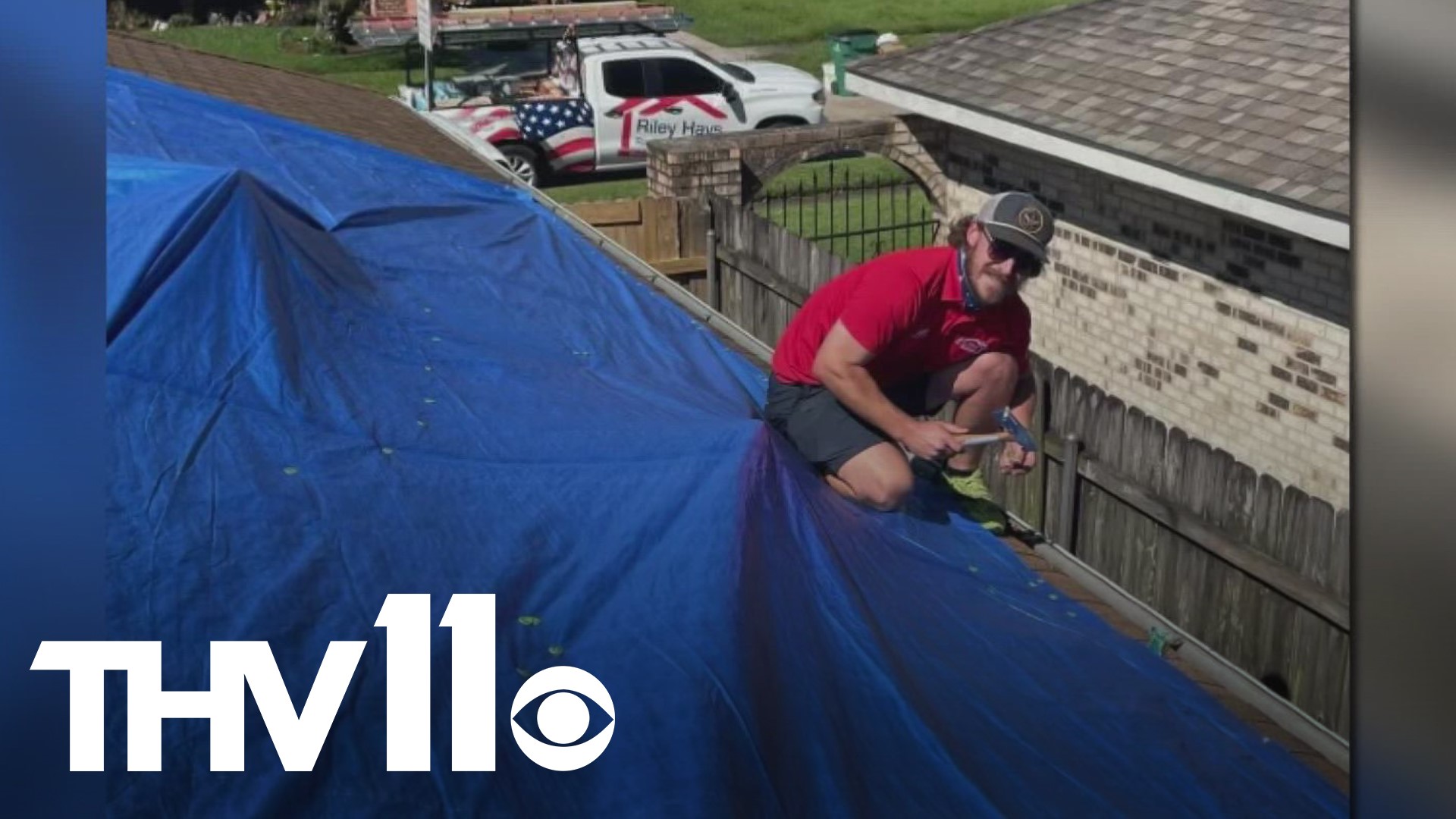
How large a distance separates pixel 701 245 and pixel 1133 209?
311 centimetres

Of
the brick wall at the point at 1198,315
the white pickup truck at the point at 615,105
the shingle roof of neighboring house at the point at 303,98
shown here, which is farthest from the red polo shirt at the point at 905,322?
the white pickup truck at the point at 615,105

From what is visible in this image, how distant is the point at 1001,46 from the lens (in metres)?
11.0

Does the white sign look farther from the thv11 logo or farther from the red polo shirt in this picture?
the thv11 logo

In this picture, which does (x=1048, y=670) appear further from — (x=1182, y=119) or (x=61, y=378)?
(x=1182, y=119)

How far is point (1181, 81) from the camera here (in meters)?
9.41

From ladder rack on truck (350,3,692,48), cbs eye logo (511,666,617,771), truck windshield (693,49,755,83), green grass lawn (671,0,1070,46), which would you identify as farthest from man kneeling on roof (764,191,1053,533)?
green grass lawn (671,0,1070,46)

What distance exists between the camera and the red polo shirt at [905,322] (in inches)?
188

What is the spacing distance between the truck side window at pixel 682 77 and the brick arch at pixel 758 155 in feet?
17.8

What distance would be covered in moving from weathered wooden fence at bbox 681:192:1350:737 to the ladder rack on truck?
46.9 ft

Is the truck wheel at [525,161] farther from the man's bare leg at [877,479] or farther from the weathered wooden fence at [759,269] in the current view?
the man's bare leg at [877,479]

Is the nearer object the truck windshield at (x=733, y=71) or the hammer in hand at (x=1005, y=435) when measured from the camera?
the hammer in hand at (x=1005, y=435)

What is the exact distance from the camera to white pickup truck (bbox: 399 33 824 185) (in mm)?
18141

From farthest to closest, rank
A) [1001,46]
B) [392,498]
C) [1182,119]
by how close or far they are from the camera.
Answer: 1. [1001,46]
2. [1182,119]
3. [392,498]

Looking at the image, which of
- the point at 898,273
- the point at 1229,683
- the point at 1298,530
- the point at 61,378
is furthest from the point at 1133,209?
the point at 61,378
